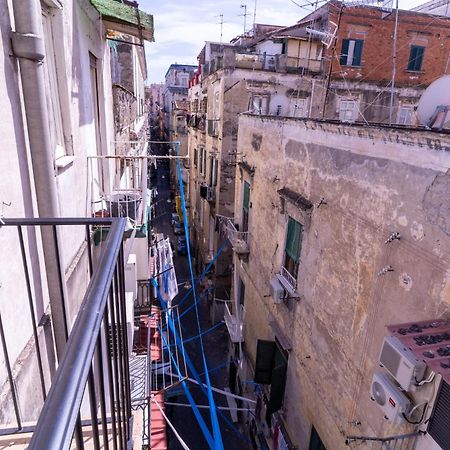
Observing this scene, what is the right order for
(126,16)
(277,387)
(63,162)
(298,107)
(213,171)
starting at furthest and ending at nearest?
(213,171) < (298,107) < (277,387) < (126,16) < (63,162)

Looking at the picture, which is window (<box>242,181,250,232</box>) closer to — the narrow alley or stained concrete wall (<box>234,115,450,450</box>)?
stained concrete wall (<box>234,115,450,450</box>)

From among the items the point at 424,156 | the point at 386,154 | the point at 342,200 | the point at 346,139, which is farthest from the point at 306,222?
the point at 424,156

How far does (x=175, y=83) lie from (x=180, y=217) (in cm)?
3145

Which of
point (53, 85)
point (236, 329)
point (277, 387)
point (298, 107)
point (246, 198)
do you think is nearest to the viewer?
point (53, 85)

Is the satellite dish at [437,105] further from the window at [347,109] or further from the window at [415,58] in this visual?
the window at [415,58]

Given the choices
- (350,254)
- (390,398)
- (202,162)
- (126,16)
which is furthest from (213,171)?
(390,398)

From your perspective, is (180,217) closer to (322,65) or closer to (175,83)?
(322,65)

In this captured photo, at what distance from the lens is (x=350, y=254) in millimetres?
5031

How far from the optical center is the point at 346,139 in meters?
5.06

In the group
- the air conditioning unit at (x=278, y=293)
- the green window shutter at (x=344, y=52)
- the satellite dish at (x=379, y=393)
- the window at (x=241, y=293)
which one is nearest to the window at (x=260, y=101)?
the green window shutter at (x=344, y=52)

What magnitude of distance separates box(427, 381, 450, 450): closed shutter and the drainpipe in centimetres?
354

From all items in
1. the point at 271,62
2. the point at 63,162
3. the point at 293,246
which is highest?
the point at 271,62

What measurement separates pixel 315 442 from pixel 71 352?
267 inches

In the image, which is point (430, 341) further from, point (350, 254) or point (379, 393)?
point (350, 254)
